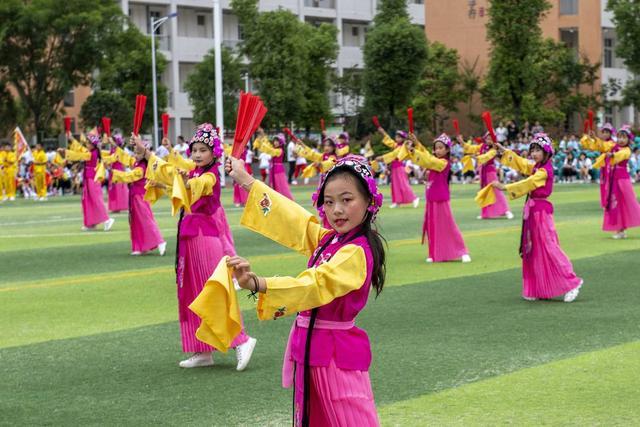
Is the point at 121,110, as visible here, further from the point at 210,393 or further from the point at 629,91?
the point at 210,393

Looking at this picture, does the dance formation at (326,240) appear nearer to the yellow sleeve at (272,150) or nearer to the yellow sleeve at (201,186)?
the yellow sleeve at (201,186)

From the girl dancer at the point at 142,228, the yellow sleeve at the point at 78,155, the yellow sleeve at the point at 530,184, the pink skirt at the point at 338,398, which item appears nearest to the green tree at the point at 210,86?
the yellow sleeve at the point at 78,155

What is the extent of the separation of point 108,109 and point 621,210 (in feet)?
102

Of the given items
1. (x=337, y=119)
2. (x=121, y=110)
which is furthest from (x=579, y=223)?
(x=337, y=119)

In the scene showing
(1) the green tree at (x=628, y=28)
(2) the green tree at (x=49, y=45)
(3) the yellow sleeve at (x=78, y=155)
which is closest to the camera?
(3) the yellow sleeve at (x=78, y=155)

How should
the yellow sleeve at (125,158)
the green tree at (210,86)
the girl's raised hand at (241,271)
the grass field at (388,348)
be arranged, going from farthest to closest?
the green tree at (210,86) → the yellow sleeve at (125,158) → the grass field at (388,348) → the girl's raised hand at (241,271)

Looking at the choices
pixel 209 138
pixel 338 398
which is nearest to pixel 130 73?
pixel 209 138

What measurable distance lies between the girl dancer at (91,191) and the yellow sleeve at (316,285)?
1845cm

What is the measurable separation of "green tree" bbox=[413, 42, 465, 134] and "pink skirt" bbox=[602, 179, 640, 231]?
1361 inches

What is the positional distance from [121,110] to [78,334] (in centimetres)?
3787

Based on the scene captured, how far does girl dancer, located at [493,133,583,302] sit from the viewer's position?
1252 centimetres

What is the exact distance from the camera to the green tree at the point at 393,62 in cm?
4681

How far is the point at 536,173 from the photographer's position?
1255cm

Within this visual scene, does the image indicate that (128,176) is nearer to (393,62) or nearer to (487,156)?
(487,156)
